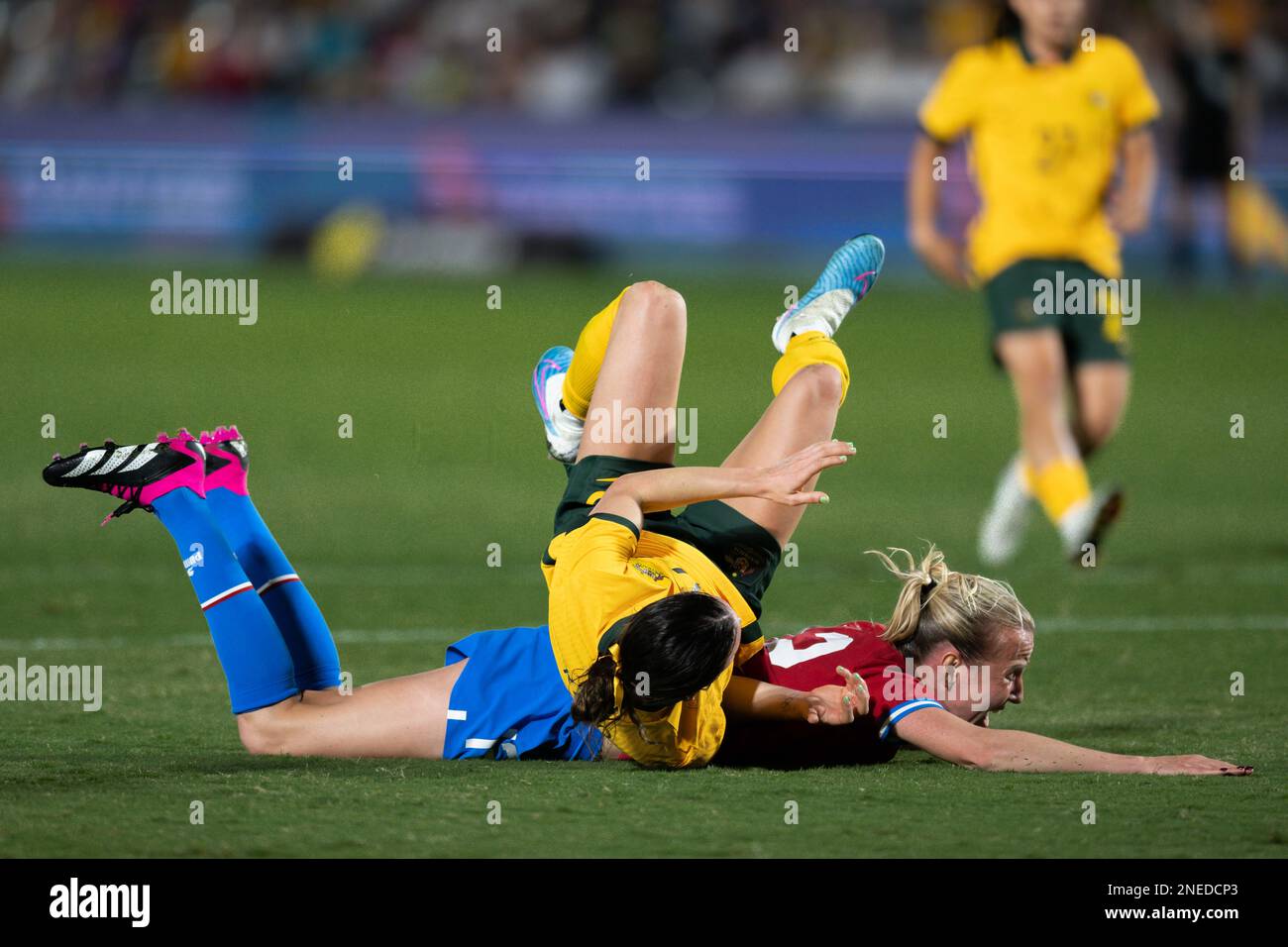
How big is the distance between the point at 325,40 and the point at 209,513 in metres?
19.1

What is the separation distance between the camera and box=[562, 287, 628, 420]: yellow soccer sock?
18.8 feet

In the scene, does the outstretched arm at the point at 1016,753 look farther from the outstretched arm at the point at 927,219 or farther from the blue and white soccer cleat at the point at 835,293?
the outstretched arm at the point at 927,219

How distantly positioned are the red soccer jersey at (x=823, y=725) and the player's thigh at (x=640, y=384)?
72cm

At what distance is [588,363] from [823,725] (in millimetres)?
1410

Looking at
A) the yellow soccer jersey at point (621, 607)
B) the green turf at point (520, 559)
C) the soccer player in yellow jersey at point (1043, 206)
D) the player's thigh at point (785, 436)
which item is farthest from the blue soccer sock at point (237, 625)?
the soccer player in yellow jersey at point (1043, 206)

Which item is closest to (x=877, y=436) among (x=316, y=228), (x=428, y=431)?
(x=428, y=431)

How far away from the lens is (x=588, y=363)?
19.0ft

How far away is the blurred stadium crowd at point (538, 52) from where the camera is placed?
22.3m

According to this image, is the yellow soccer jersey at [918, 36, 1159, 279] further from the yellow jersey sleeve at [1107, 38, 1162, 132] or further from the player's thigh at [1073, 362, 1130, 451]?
the player's thigh at [1073, 362, 1130, 451]
